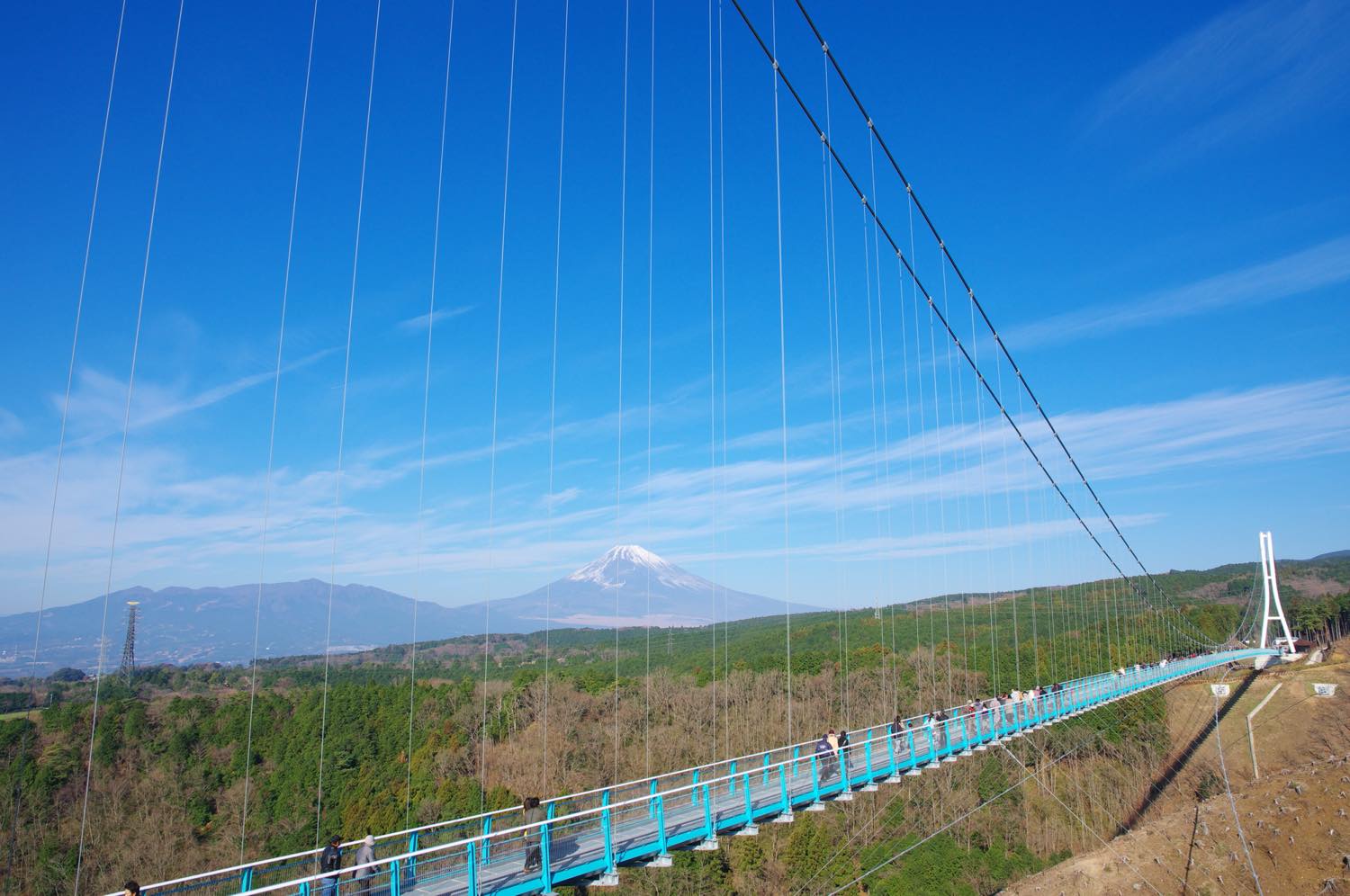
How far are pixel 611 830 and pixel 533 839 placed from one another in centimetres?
189

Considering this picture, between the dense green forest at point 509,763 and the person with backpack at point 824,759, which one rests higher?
the person with backpack at point 824,759

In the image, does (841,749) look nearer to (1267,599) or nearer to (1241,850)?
(1241,850)

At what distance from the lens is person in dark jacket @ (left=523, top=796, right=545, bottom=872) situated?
10695 mm

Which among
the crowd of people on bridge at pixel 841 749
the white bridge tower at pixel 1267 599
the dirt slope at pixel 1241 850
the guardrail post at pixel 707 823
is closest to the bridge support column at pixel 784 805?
the crowd of people on bridge at pixel 841 749

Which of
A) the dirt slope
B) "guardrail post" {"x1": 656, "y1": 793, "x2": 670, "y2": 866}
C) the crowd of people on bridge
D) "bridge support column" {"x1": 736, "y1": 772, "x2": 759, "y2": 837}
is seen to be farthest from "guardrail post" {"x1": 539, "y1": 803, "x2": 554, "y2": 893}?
the dirt slope

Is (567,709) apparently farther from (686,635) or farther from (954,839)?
(686,635)

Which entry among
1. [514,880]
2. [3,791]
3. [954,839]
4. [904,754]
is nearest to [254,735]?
[3,791]

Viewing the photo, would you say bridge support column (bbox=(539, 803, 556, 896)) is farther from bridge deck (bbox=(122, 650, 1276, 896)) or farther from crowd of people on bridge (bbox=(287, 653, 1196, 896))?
crowd of people on bridge (bbox=(287, 653, 1196, 896))

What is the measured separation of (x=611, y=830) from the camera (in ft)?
40.8

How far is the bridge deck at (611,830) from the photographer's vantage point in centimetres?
1021

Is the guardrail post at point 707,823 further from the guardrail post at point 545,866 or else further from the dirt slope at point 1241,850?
the dirt slope at point 1241,850

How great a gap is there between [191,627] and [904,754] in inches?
5176

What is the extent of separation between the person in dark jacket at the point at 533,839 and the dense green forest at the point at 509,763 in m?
23.8

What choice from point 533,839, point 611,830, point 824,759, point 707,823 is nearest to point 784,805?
point 707,823
